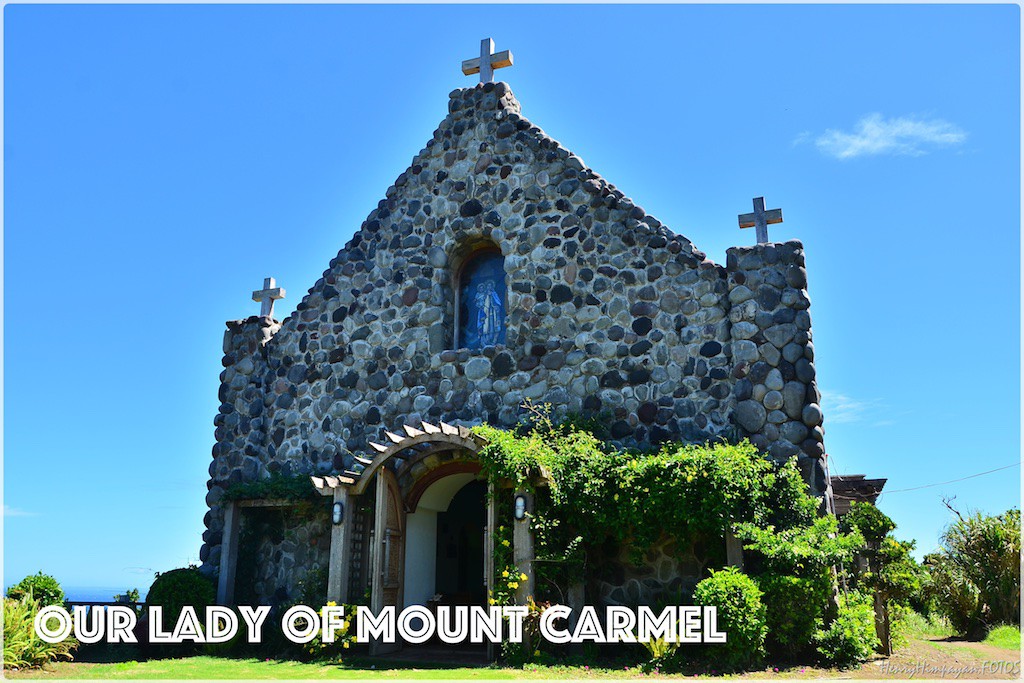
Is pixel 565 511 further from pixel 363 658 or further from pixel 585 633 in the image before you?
pixel 363 658

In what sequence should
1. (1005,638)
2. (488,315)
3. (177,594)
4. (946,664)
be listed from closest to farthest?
(946,664) → (177,594) → (1005,638) → (488,315)

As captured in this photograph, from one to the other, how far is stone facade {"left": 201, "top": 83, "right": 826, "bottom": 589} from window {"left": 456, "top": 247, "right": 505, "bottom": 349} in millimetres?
228

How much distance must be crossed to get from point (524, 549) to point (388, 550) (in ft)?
7.00

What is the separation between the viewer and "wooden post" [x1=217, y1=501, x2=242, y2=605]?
44.8 ft

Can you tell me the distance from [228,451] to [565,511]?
7.03 metres

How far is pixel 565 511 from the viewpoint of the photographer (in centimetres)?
1138

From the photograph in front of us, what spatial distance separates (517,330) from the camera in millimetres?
13625

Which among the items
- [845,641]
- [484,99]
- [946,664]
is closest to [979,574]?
[946,664]

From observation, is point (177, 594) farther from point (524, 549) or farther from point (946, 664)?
point (946, 664)

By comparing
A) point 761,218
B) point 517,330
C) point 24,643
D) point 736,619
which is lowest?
point 24,643

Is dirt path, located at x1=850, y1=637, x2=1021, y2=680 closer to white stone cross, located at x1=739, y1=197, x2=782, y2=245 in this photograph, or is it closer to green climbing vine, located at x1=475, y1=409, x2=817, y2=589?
green climbing vine, located at x1=475, y1=409, x2=817, y2=589

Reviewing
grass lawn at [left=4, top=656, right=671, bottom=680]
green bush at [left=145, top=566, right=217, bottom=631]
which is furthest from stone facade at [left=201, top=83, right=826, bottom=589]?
grass lawn at [left=4, top=656, right=671, bottom=680]

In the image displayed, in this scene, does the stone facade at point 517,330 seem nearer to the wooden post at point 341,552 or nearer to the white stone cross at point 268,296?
the white stone cross at point 268,296

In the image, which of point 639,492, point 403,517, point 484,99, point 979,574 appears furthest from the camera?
point 979,574
